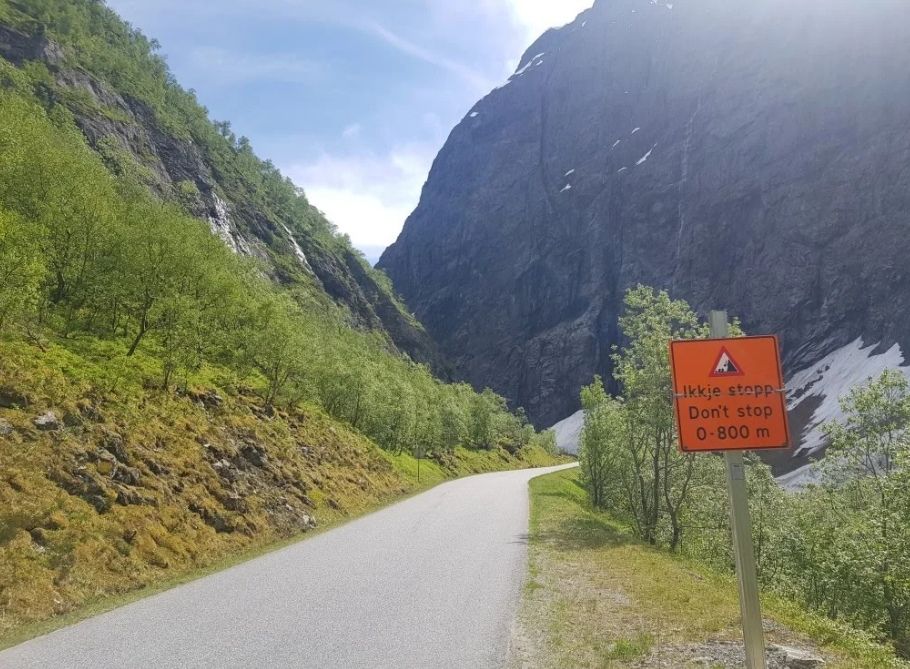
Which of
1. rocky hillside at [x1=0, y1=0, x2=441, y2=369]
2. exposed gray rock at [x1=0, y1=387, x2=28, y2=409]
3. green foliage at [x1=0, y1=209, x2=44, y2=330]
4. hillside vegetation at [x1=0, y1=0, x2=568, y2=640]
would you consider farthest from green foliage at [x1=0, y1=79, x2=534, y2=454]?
rocky hillside at [x1=0, y1=0, x2=441, y2=369]

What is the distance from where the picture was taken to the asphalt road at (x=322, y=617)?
9523 millimetres

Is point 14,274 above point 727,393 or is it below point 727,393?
above

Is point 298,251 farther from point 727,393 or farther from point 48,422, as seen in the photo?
point 727,393

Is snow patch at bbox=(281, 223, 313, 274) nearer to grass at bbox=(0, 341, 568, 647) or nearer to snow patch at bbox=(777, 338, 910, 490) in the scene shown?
snow patch at bbox=(777, 338, 910, 490)

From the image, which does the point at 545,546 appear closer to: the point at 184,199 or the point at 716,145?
the point at 184,199

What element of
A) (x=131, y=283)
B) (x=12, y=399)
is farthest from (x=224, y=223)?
(x=12, y=399)

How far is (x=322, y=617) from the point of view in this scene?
11711mm

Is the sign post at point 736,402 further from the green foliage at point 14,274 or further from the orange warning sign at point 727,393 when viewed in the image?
the green foliage at point 14,274

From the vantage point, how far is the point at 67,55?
119 m

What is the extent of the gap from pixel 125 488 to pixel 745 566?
1879 centimetres

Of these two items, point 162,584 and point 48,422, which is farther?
point 48,422

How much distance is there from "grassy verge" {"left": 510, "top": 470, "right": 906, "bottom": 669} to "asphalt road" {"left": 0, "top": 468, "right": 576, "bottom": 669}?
2.32 feet

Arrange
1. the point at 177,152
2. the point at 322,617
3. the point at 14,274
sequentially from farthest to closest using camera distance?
the point at 177,152 < the point at 14,274 < the point at 322,617

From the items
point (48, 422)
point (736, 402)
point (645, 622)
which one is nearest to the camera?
point (736, 402)
